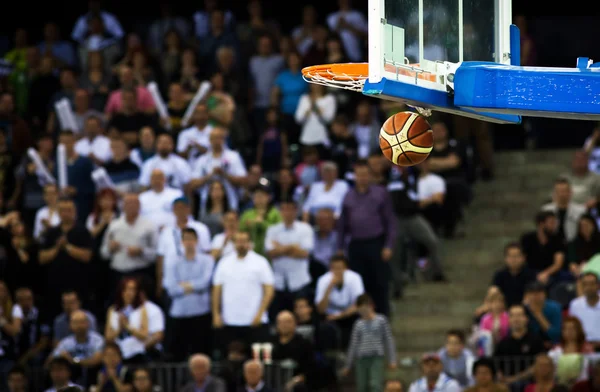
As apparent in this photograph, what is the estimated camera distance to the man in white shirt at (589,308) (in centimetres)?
1519

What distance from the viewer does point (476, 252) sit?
18.5 metres

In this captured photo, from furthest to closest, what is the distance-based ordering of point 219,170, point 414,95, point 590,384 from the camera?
point 219,170
point 590,384
point 414,95

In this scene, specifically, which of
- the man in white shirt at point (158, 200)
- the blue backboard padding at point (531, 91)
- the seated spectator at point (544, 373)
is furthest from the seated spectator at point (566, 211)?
the blue backboard padding at point (531, 91)

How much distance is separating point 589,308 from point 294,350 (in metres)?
3.28

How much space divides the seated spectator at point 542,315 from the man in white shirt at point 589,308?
21cm

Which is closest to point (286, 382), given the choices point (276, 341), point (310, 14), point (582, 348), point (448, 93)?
point (276, 341)

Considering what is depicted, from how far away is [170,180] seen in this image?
1834 centimetres

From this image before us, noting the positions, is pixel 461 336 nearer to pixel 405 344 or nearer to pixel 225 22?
pixel 405 344

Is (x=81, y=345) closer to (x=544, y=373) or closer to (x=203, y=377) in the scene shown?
(x=203, y=377)

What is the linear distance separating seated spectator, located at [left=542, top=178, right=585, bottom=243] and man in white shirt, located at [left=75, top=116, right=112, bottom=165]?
6.13 metres

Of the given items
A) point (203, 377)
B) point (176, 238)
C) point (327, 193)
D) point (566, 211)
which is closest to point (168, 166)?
point (176, 238)

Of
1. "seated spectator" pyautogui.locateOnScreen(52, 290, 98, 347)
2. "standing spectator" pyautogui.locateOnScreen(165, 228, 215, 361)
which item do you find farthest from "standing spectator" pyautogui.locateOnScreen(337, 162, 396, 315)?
"seated spectator" pyautogui.locateOnScreen(52, 290, 98, 347)

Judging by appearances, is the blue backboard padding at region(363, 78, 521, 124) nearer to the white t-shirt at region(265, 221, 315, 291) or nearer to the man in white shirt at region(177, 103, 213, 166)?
the white t-shirt at region(265, 221, 315, 291)

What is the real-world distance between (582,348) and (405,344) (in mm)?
2959
